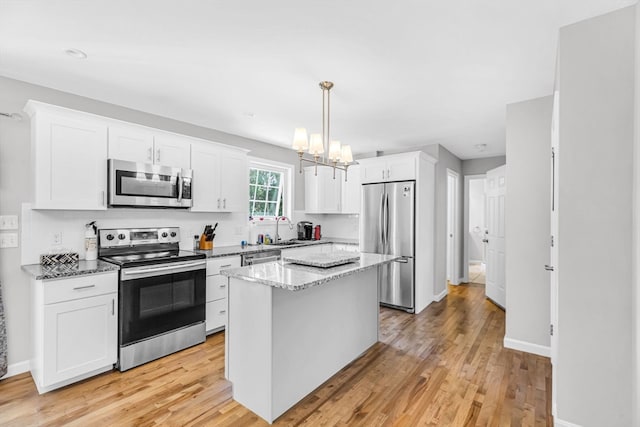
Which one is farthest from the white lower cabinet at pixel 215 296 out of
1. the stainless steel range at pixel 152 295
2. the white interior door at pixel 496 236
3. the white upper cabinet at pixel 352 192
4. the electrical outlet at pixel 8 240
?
the white interior door at pixel 496 236

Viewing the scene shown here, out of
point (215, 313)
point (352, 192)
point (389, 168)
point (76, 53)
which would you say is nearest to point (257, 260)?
point (215, 313)

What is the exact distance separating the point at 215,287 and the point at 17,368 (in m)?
1.69

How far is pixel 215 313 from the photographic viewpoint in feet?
11.3

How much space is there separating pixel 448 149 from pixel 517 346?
10.8 ft

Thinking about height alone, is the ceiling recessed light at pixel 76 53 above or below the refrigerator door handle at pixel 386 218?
above

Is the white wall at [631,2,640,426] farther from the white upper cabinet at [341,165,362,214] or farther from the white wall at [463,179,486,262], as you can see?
the white wall at [463,179,486,262]

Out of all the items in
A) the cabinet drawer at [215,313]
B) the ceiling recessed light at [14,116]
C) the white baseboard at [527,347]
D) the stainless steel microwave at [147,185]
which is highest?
the ceiling recessed light at [14,116]

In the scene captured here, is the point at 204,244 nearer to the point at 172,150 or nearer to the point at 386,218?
the point at 172,150

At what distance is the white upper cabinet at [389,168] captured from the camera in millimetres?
4387

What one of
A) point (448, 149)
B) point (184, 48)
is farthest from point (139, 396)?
point (448, 149)

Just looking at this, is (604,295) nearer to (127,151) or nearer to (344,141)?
(344,141)

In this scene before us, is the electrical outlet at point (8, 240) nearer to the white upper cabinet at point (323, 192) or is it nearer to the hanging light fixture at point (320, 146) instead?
the hanging light fixture at point (320, 146)

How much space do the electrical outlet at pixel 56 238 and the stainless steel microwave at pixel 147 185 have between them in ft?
1.67

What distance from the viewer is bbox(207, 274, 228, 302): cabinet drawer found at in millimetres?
3375
